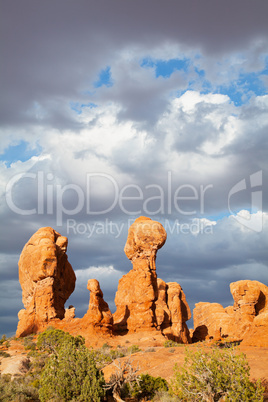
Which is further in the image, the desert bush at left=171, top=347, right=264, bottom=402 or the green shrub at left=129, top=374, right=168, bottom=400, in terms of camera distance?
the green shrub at left=129, top=374, right=168, bottom=400

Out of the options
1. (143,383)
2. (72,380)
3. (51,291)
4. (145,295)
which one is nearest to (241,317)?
(145,295)

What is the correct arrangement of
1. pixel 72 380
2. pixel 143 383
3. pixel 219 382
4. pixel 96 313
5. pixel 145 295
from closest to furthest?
1. pixel 219 382
2. pixel 72 380
3. pixel 143 383
4. pixel 96 313
5. pixel 145 295

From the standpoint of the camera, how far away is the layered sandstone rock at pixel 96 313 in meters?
45.2

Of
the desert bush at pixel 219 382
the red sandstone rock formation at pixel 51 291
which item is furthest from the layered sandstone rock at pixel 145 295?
the desert bush at pixel 219 382

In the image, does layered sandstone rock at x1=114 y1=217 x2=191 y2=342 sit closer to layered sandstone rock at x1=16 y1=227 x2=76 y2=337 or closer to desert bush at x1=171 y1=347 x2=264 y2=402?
layered sandstone rock at x1=16 y1=227 x2=76 y2=337

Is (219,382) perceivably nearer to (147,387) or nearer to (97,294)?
(147,387)

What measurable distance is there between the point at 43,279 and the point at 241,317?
88.9ft

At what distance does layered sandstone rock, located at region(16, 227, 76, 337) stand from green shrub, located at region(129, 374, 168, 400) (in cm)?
2959

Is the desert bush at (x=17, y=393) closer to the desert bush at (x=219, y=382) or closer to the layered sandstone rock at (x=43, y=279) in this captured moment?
the desert bush at (x=219, y=382)

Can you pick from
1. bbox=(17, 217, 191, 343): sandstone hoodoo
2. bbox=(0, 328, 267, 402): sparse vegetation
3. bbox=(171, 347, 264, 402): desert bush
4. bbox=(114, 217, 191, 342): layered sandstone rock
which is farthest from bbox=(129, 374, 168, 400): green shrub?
bbox=(114, 217, 191, 342): layered sandstone rock

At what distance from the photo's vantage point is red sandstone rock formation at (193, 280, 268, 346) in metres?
32.0

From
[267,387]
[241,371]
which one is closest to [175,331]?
[267,387]

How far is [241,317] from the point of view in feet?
157

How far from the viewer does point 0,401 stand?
68.0 ft
